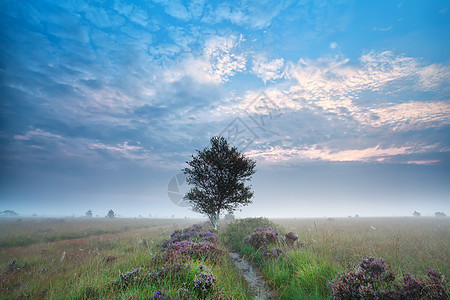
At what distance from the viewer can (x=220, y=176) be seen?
19.5 meters

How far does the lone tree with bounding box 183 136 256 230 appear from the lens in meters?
19.4

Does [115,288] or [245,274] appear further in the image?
[245,274]

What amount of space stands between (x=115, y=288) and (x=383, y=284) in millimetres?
6200

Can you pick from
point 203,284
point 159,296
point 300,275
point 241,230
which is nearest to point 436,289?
point 300,275

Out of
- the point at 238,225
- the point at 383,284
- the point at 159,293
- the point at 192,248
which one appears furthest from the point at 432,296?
the point at 238,225

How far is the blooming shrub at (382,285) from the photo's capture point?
11.1ft

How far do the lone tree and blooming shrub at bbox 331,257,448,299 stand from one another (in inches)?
603

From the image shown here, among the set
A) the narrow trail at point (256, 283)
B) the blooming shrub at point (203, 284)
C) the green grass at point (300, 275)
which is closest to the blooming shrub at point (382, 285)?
the green grass at point (300, 275)

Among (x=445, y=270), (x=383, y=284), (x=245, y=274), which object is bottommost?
(x=245, y=274)

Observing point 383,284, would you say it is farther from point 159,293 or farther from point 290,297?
point 159,293

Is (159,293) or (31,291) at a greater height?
(159,293)

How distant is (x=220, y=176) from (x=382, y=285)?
1602cm

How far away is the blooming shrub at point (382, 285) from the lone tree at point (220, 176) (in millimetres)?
15305

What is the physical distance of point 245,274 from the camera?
7809mm
